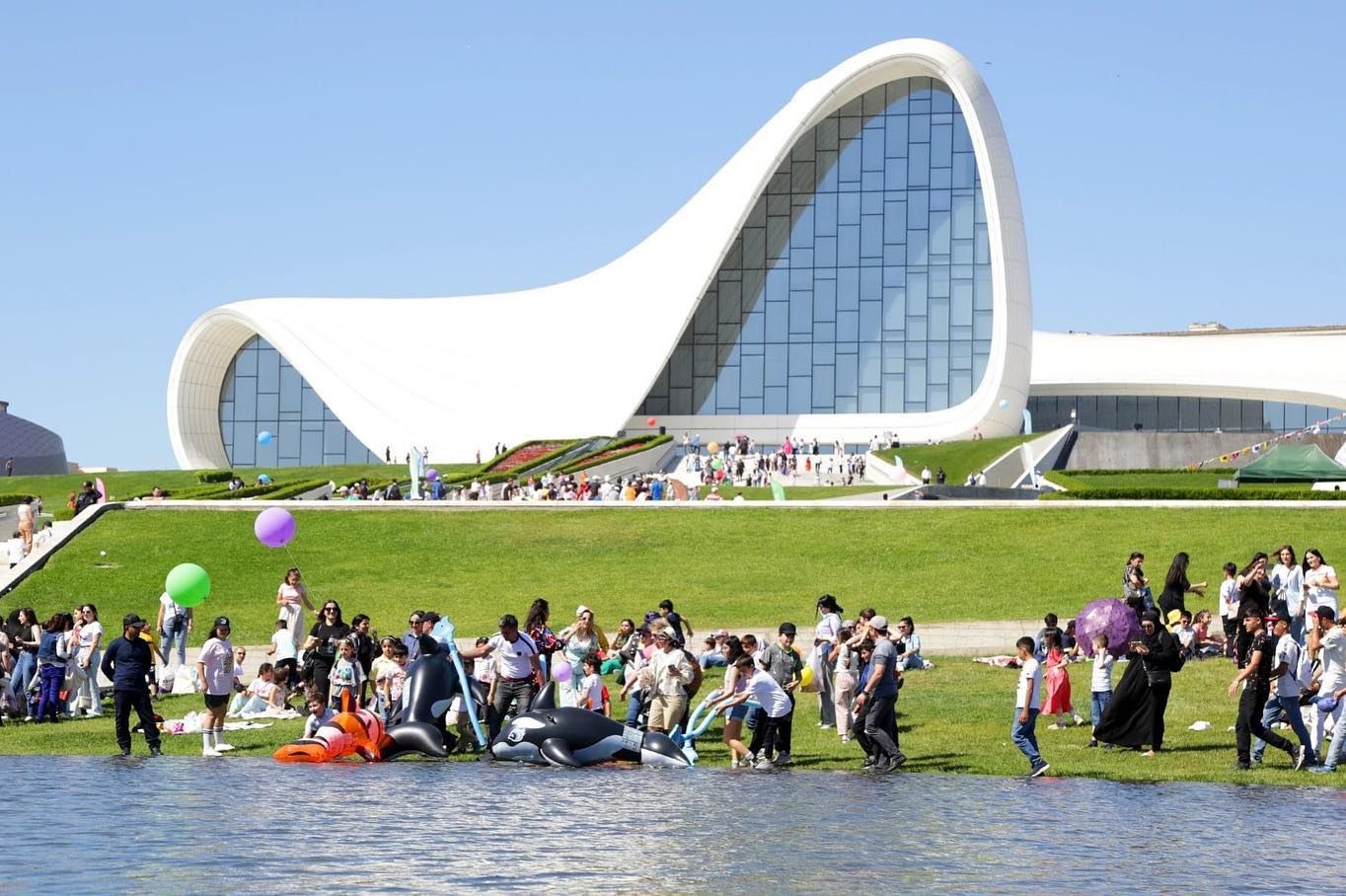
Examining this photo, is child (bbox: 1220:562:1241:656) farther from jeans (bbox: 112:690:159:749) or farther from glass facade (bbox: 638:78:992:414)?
glass facade (bbox: 638:78:992:414)

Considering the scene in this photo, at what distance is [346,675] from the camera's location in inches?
706

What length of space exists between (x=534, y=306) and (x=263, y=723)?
177ft

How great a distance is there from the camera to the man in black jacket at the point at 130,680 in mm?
16875

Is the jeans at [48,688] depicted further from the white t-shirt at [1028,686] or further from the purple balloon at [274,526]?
the white t-shirt at [1028,686]

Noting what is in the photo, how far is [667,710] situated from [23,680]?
779 centimetres

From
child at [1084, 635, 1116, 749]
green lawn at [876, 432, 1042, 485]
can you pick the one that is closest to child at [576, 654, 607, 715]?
child at [1084, 635, 1116, 749]

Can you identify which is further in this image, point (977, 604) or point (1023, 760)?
point (977, 604)

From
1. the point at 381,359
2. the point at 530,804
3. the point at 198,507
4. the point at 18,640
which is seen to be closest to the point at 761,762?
the point at 530,804

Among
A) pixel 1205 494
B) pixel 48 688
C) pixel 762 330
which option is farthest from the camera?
pixel 762 330

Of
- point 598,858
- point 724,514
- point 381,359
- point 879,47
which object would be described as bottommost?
point 598,858

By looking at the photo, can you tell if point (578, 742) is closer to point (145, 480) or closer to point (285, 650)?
point (285, 650)

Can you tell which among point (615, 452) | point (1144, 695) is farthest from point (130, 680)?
point (615, 452)

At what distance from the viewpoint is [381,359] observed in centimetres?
7169

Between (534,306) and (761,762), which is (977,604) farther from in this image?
(534,306)
